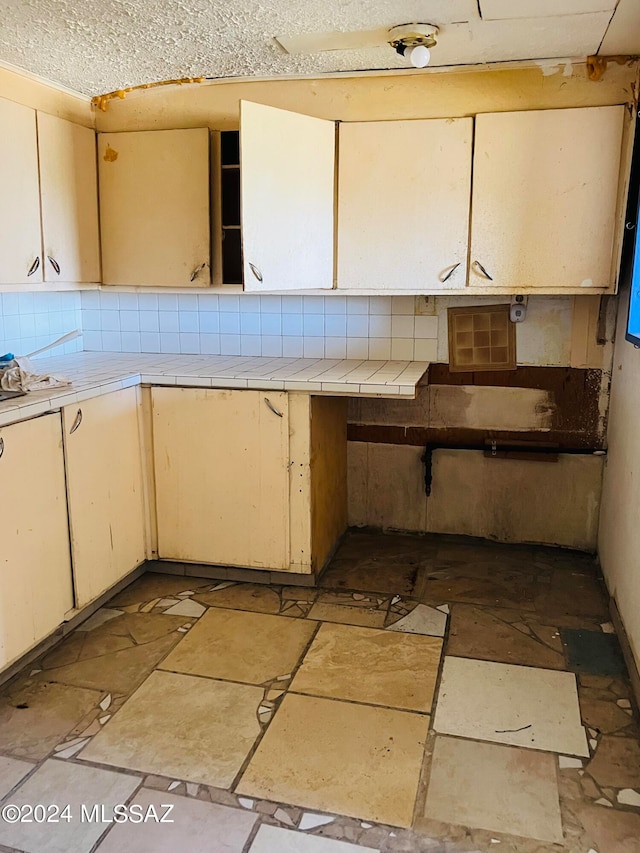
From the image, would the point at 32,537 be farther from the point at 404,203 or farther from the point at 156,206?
the point at 404,203

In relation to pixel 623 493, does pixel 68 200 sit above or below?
above

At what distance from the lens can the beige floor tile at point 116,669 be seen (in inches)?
89.4

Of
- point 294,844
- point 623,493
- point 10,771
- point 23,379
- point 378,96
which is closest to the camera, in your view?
point 294,844

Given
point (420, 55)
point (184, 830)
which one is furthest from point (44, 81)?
point (184, 830)

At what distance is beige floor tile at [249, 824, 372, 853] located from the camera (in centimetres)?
161

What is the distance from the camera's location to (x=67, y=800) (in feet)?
5.79

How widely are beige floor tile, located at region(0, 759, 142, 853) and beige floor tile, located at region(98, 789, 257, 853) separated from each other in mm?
55

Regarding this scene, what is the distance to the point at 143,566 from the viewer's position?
122 inches

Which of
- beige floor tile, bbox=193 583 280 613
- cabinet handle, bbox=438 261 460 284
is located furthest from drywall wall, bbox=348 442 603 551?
cabinet handle, bbox=438 261 460 284

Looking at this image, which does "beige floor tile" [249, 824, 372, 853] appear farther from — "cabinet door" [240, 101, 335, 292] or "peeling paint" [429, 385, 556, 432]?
"peeling paint" [429, 385, 556, 432]

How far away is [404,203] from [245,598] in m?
1.80

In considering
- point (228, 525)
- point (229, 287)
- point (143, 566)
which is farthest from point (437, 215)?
point (143, 566)

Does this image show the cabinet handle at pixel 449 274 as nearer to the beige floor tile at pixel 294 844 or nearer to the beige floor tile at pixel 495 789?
the beige floor tile at pixel 495 789

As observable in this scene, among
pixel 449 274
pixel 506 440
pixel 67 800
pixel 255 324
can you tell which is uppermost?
pixel 449 274
